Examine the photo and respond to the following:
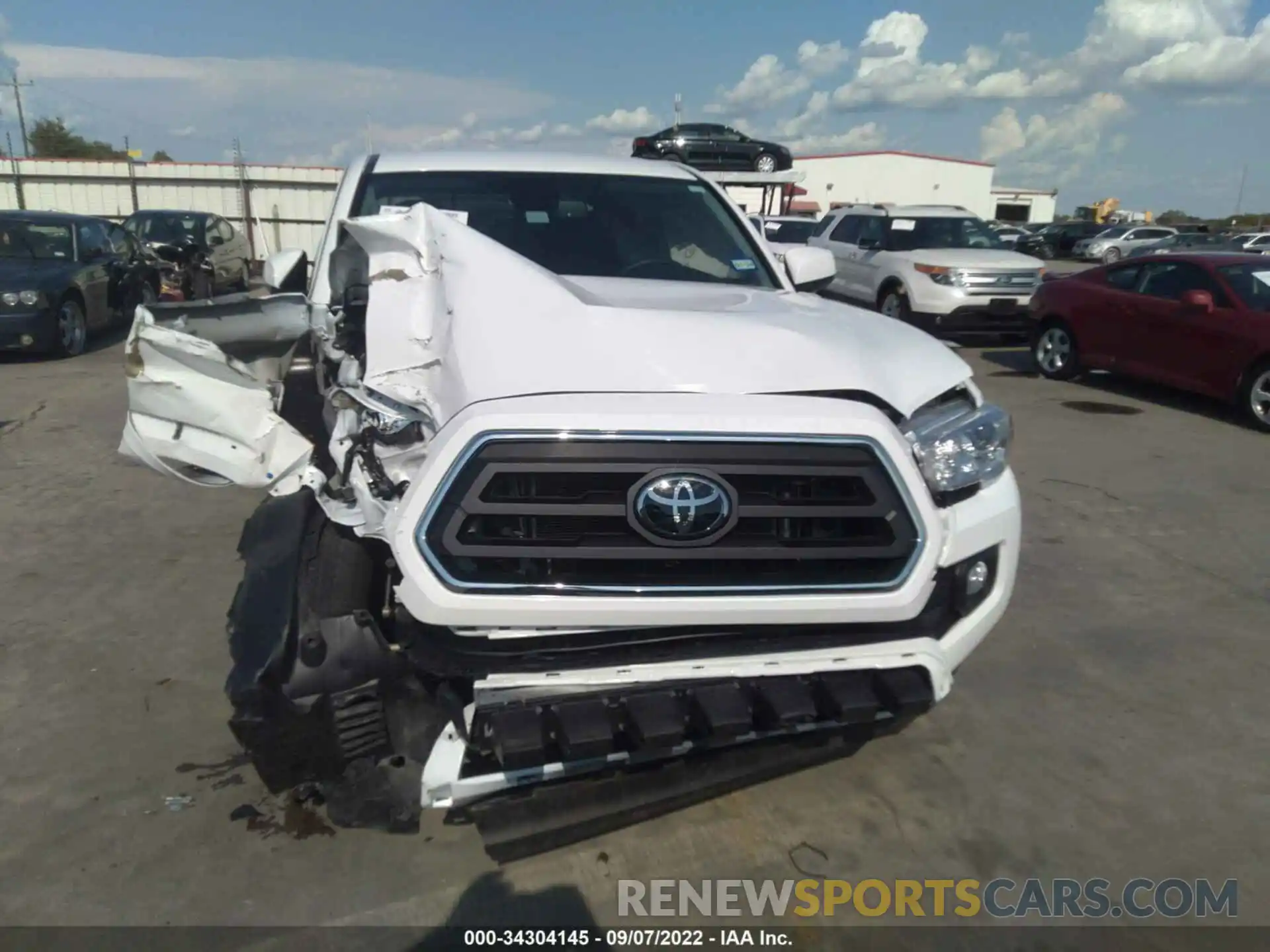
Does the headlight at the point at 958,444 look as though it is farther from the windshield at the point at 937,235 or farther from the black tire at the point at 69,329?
the windshield at the point at 937,235

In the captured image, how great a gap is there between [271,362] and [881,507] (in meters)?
2.28

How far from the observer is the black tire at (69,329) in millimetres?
11263

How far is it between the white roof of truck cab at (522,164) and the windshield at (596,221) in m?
0.05

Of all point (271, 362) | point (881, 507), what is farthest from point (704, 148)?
point (881, 507)

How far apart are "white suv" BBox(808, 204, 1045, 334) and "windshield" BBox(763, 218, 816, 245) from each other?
3186mm

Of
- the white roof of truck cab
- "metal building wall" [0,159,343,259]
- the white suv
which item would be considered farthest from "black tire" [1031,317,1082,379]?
"metal building wall" [0,159,343,259]

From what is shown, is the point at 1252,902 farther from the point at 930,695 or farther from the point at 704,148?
the point at 704,148

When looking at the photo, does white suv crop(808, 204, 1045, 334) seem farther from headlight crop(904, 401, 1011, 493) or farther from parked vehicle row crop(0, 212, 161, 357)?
headlight crop(904, 401, 1011, 493)

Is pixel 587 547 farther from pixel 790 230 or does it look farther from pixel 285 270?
pixel 790 230

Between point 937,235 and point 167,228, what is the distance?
1292 cm

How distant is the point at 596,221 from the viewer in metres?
4.08

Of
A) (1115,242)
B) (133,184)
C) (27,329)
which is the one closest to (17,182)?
(133,184)

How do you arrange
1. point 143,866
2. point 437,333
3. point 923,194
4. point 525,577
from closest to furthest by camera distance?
point 525,577 < point 437,333 < point 143,866 < point 923,194

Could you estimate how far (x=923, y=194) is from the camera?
193 feet
